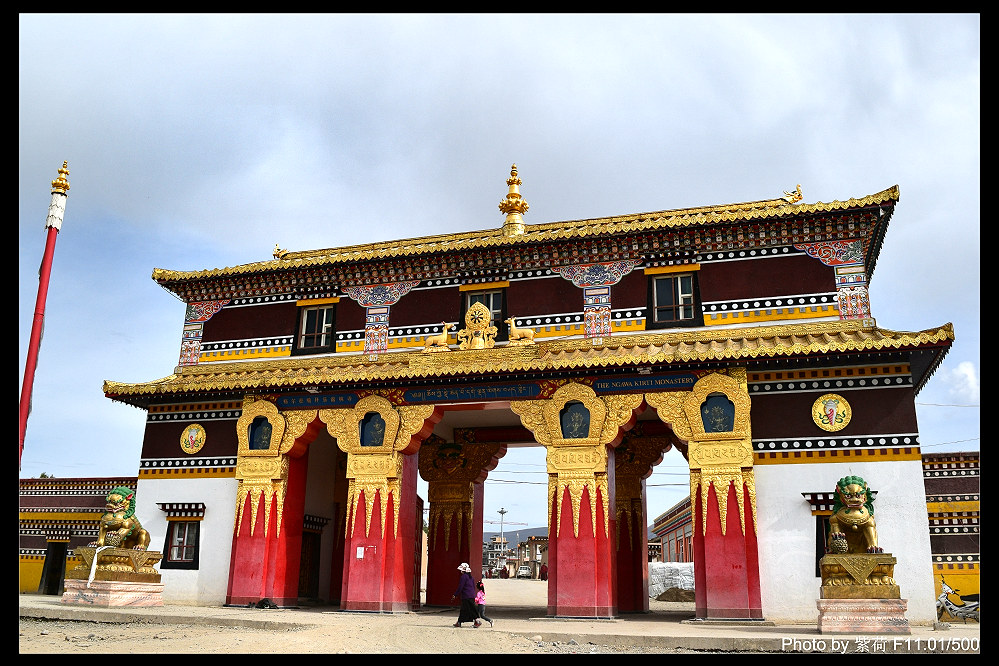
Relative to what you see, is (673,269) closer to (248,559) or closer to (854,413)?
(854,413)

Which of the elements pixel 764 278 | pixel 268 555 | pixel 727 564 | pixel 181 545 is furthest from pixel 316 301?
pixel 727 564

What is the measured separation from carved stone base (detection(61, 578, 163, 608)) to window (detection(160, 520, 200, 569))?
1753 mm

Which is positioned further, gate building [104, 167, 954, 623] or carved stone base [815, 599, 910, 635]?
gate building [104, 167, 954, 623]

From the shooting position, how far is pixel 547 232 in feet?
58.9

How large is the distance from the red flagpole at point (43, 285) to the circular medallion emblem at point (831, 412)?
44.9ft

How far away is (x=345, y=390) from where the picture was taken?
56.9ft

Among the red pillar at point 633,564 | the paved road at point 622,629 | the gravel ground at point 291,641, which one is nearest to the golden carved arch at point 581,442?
the paved road at point 622,629

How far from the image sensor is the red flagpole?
12.4 metres

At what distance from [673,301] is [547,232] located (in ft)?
10.8

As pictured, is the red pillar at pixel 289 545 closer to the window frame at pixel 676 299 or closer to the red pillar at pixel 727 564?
the window frame at pixel 676 299

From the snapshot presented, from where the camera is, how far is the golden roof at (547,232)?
16.3 metres

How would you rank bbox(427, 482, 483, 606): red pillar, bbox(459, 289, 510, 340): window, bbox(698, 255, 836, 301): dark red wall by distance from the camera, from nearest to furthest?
bbox(698, 255, 836, 301): dark red wall < bbox(459, 289, 510, 340): window < bbox(427, 482, 483, 606): red pillar

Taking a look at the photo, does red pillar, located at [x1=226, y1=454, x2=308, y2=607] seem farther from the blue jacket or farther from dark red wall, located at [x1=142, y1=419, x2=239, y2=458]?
the blue jacket

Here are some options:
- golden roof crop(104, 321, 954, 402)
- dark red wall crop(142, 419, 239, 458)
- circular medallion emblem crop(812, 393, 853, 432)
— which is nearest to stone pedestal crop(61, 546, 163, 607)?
dark red wall crop(142, 419, 239, 458)
